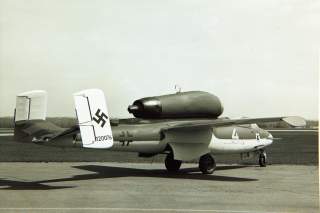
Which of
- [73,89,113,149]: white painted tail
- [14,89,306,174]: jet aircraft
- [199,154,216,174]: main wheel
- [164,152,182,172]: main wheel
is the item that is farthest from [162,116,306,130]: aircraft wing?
[73,89,113,149]: white painted tail

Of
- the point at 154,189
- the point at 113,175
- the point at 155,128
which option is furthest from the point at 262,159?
the point at 154,189

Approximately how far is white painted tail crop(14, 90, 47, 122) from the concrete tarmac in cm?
230

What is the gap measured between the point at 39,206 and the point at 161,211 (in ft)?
9.73

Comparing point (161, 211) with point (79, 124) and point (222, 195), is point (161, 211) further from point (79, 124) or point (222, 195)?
point (79, 124)

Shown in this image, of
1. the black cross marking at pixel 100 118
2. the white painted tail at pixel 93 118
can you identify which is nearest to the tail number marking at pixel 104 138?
the white painted tail at pixel 93 118

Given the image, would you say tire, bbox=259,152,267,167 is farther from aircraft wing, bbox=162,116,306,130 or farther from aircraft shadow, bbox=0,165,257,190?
aircraft wing, bbox=162,116,306,130

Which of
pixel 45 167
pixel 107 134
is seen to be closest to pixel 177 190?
pixel 107 134

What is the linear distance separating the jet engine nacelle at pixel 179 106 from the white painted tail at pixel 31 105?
3.66m

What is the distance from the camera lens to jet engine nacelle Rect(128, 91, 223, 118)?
1920cm

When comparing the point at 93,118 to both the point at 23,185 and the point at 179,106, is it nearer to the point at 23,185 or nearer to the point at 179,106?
the point at 23,185

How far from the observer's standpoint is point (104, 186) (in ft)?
53.3

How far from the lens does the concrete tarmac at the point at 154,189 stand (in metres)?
12.2

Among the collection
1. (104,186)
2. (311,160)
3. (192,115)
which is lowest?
(311,160)

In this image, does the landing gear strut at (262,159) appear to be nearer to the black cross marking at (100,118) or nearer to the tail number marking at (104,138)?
the tail number marking at (104,138)
